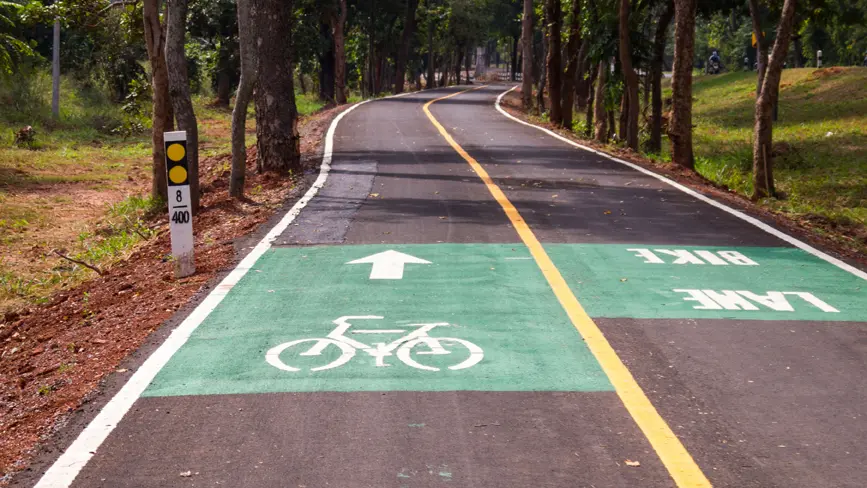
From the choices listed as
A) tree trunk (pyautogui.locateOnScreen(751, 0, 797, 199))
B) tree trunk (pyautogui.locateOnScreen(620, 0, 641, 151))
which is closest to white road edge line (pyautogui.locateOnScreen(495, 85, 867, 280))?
tree trunk (pyautogui.locateOnScreen(751, 0, 797, 199))

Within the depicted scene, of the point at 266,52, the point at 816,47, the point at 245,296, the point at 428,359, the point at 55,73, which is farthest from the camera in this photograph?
the point at 816,47

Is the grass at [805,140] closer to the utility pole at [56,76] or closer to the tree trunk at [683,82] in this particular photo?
the tree trunk at [683,82]

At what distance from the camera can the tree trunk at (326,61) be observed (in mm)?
52297

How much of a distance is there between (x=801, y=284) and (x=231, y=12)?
132ft

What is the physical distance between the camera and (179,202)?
9.34m

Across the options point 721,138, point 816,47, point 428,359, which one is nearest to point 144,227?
point 428,359

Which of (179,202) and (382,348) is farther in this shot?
(179,202)

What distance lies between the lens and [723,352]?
6828 mm

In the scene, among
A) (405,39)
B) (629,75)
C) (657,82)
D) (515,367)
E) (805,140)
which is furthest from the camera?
(405,39)

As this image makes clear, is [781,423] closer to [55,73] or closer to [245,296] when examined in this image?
[245,296]

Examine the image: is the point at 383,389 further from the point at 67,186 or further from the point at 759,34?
the point at 759,34

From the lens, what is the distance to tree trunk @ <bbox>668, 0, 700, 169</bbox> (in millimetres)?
21625

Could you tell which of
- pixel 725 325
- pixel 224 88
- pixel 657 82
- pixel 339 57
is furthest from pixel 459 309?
pixel 224 88

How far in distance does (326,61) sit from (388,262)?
153 ft
